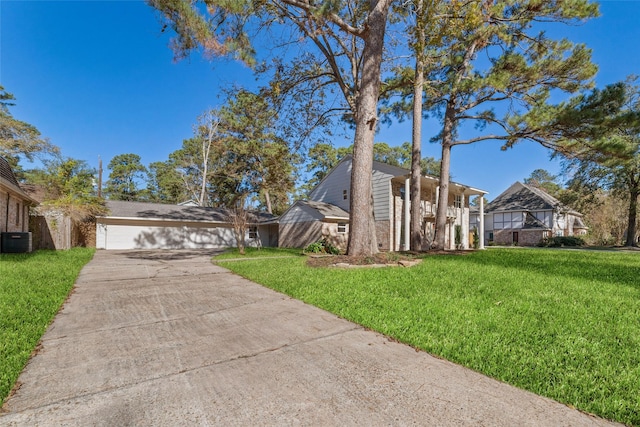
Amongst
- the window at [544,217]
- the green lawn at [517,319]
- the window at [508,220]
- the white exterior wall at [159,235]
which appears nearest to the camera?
the green lawn at [517,319]

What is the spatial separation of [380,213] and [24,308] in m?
16.1

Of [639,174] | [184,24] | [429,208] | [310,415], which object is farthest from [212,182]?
[639,174]

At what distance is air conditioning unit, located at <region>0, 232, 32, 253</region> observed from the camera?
35.2 ft

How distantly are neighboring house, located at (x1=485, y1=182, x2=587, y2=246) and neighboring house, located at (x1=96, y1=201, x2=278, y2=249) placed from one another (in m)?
25.2

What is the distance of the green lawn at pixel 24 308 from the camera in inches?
95.7

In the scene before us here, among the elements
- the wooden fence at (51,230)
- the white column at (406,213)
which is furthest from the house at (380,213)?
the wooden fence at (51,230)

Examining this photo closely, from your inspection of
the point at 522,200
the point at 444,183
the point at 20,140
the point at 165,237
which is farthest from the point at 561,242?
the point at 20,140

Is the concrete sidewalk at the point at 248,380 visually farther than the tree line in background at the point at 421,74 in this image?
No

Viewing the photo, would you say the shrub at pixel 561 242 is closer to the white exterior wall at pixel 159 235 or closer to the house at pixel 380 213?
the house at pixel 380 213

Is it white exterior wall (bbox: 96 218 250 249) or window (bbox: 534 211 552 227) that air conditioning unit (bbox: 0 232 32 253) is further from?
window (bbox: 534 211 552 227)

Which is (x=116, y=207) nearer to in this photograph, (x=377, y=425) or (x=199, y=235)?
(x=199, y=235)

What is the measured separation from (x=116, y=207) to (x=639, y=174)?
36.6 meters

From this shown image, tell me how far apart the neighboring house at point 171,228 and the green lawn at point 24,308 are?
13030 mm

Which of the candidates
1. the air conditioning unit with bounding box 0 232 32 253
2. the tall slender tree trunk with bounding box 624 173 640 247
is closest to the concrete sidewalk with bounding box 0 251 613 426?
the air conditioning unit with bounding box 0 232 32 253
